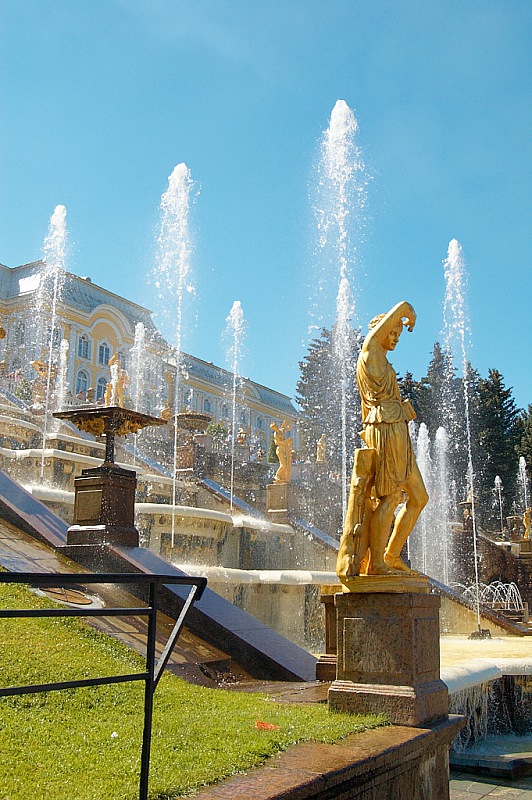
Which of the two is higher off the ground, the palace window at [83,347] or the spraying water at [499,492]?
the palace window at [83,347]

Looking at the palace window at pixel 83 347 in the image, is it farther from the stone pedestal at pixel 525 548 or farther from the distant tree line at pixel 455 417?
the stone pedestal at pixel 525 548

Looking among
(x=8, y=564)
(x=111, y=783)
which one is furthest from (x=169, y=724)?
(x=8, y=564)

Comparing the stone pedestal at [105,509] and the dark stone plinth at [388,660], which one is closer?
the dark stone plinth at [388,660]

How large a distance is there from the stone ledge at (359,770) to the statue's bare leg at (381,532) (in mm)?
1195

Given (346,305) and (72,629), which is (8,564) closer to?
(72,629)

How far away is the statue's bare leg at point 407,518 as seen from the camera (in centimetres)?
639

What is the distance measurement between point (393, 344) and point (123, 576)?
4.33 m

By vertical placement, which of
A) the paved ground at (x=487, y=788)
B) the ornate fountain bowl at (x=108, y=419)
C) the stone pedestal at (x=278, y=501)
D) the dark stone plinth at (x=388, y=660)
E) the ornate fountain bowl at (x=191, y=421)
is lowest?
the paved ground at (x=487, y=788)

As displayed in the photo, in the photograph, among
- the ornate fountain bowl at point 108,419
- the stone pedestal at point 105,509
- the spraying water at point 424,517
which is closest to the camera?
the stone pedestal at point 105,509

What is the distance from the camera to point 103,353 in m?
57.4

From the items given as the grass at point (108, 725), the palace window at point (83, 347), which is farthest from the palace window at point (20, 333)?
the grass at point (108, 725)

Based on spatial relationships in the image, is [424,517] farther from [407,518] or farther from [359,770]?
[359,770]

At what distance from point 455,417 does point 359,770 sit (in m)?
54.5

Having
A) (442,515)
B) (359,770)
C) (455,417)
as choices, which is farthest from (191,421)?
(455,417)
